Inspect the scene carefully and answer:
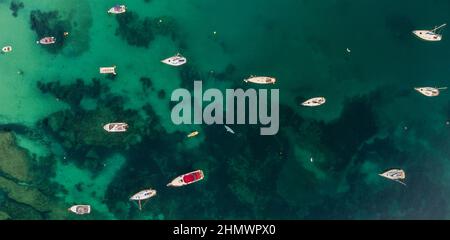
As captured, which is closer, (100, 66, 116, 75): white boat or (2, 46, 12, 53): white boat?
(2, 46, 12, 53): white boat

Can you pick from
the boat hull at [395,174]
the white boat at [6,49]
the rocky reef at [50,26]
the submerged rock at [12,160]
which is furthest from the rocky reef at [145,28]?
the boat hull at [395,174]

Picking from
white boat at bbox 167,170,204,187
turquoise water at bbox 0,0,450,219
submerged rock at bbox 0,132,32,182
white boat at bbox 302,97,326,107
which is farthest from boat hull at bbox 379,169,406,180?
submerged rock at bbox 0,132,32,182

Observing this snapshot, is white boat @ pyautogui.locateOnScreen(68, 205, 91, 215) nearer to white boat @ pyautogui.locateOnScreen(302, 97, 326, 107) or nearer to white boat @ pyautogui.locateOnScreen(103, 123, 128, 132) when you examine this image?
white boat @ pyautogui.locateOnScreen(103, 123, 128, 132)

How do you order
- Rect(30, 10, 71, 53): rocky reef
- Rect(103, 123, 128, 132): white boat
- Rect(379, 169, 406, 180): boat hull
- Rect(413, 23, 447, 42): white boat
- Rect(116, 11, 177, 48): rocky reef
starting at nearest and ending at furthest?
1. Rect(103, 123, 128, 132): white boat
2. Rect(379, 169, 406, 180): boat hull
3. Rect(30, 10, 71, 53): rocky reef
4. Rect(413, 23, 447, 42): white boat
5. Rect(116, 11, 177, 48): rocky reef

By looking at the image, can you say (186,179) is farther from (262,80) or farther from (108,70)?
(108,70)

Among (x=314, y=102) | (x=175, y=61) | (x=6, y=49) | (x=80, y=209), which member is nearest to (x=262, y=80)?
(x=314, y=102)

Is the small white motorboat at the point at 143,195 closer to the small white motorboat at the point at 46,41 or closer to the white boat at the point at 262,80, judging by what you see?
the white boat at the point at 262,80

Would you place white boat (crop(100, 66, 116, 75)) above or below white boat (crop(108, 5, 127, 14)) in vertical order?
below
